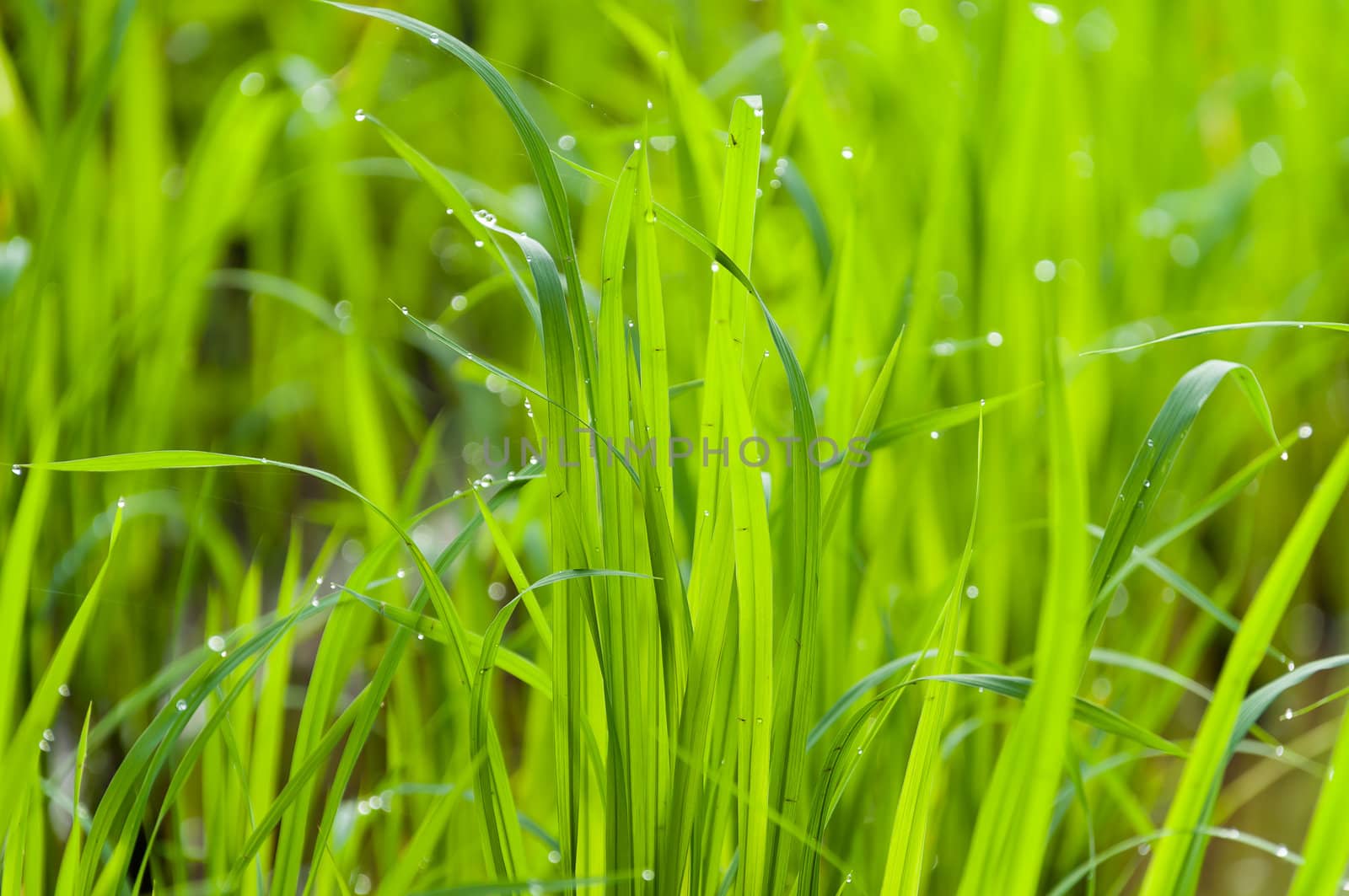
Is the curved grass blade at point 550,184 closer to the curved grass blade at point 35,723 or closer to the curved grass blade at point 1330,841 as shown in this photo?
the curved grass blade at point 35,723

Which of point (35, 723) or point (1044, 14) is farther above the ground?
point (1044, 14)

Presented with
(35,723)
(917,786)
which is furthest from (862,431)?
(35,723)

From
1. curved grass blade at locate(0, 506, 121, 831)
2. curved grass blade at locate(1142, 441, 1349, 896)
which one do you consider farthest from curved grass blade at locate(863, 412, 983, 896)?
curved grass blade at locate(0, 506, 121, 831)

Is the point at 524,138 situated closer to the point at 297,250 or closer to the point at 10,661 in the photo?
the point at 10,661

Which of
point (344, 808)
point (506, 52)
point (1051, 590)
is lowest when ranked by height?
point (344, 808)

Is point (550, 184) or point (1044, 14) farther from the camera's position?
point (1044, 14)

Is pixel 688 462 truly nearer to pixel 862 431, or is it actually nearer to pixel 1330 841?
pixel 862 431

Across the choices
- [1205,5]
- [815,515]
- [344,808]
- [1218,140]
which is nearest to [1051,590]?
[815,515]

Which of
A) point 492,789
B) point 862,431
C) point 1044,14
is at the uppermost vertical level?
point 1044,14

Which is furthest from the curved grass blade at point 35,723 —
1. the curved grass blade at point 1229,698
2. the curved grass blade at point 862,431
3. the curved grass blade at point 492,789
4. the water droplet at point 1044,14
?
the water droplet at point 1044,14
